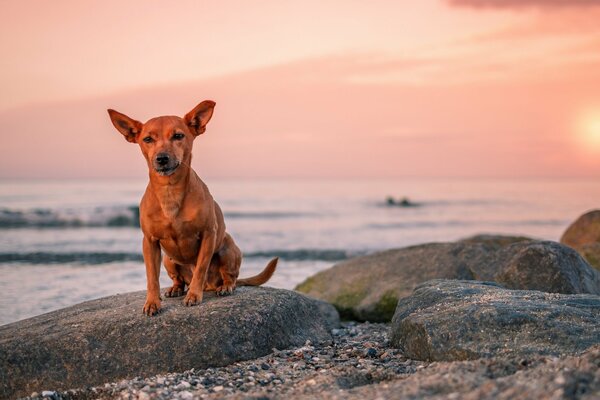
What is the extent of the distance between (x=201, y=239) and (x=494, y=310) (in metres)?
2.81

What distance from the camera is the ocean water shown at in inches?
544

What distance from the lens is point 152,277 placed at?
244 inches

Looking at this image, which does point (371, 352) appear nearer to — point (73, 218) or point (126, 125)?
point (126, 125)

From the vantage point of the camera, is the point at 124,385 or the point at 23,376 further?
the point at 23,376

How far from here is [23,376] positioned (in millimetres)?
5824

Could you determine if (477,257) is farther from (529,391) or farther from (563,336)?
(529,391)

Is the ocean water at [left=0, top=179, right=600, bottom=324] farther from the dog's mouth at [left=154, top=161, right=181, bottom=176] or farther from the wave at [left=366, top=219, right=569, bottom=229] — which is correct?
the dog's mouth at [left=154, top=161, right=181, bottom=176]

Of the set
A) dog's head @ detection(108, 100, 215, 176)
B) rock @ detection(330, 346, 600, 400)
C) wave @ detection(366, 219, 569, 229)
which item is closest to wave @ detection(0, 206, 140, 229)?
wave @ detection(366, 219, 569, 229)

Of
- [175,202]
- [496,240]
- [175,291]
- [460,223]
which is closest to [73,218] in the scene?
[460,223]

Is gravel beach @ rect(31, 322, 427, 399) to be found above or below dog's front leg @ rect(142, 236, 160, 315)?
below

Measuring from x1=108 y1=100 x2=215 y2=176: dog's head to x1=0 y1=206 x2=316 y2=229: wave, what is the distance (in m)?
25.8

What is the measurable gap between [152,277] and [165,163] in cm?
120

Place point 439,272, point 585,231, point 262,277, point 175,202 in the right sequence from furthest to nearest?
1. point 585,231
2. point 439,272
3. point 262,277
4. point 175,202

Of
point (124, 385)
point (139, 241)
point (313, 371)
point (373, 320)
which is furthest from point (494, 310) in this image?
point (139, 241)
